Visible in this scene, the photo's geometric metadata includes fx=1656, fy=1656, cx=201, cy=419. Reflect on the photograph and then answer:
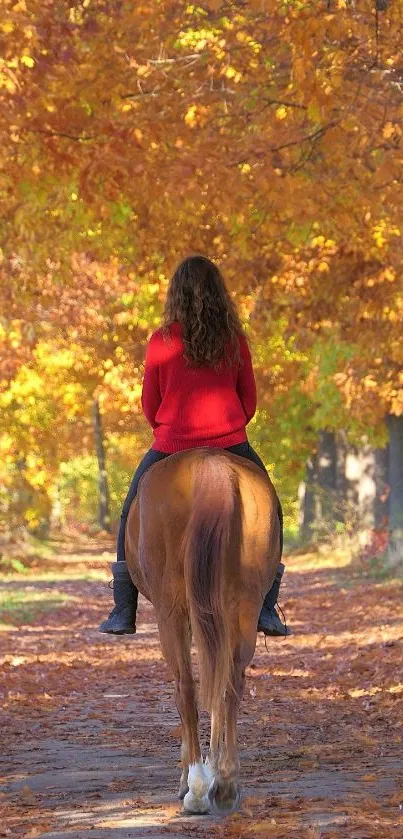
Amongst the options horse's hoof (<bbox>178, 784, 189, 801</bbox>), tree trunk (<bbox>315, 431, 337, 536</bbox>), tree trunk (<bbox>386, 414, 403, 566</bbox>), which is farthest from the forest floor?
tree trunk (<bbox>315, 431, 337, 536</bbox>)

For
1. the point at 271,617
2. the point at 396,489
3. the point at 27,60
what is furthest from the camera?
the point at 396,489

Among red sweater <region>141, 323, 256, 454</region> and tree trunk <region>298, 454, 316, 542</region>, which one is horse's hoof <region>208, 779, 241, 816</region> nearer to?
red sweater <region>141, 323, 256, 454</region>

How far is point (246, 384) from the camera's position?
885 centimetres

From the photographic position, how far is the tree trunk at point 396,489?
2969 centimetres

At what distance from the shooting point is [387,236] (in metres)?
20.0

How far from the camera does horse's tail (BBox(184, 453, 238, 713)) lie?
7.77 meters

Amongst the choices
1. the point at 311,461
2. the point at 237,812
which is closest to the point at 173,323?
the point at 237,812

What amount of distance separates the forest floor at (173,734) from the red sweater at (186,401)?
5.94 feet

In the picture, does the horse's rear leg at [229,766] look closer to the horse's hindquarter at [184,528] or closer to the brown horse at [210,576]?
the brown horse at [210,576]

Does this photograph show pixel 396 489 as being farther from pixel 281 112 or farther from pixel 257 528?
pixel 257 528

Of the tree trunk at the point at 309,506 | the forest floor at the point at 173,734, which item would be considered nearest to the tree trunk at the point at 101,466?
the tree trunk at the point at 309,506

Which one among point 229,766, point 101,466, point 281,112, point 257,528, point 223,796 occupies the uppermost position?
point 281,112

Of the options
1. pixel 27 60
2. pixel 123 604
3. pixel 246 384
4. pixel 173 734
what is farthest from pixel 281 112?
pixel 123 604

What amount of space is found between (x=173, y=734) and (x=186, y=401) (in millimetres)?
3311
